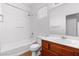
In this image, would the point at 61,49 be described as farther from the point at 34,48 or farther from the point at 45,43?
the point at 34,48

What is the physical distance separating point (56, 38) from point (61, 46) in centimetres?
14

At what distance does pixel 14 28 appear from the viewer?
1.17 m

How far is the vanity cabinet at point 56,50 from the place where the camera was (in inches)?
38.4

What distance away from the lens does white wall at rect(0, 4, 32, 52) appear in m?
1.12

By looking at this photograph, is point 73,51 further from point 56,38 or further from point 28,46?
point 28,46

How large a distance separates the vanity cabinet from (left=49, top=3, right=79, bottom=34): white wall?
0.19 meters

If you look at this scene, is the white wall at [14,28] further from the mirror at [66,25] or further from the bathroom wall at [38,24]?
the mirror at [66,25]

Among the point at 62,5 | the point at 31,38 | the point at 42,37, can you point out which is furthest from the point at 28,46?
the point at 62,5

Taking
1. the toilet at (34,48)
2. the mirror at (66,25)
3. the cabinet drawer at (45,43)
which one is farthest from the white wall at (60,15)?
the toilet at (34,48)

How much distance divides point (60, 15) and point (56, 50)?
1.55ft

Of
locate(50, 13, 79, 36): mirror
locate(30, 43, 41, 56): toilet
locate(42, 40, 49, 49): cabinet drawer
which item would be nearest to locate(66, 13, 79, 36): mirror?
locate(50, 13, 79, 36): mirror

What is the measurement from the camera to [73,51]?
37.7 inches

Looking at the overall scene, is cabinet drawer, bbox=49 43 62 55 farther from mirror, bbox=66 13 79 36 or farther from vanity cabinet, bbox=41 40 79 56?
mirror, bbox=66 13 79 36

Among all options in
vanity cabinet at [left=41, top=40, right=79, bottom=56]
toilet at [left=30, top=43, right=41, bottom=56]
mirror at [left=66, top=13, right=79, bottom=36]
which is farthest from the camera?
toilet at [left=30, top=43, right=41, bottom=56]
